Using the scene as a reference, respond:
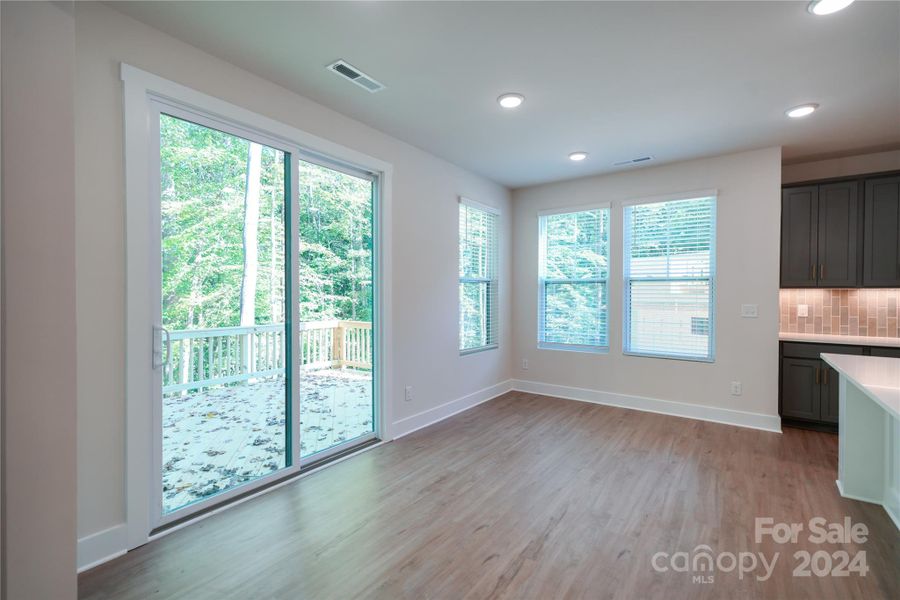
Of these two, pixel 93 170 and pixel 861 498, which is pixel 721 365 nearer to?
pixel 861 498

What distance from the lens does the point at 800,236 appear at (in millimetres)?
4188

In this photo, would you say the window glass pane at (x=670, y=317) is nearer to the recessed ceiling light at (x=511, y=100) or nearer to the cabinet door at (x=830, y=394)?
the cabinet door at (x=830, y=394)

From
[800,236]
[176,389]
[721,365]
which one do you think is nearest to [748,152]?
[800,236]

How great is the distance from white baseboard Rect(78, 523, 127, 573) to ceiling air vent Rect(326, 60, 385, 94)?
2.81 metres

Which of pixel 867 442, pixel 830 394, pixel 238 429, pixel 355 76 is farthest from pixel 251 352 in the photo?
pixel 830 394

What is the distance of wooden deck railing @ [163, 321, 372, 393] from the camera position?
7.87 feet

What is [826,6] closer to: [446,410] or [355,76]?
[355,76]

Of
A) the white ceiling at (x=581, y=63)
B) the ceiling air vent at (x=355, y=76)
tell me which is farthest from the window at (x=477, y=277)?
the ceiling air vent at (x=355, y=76)

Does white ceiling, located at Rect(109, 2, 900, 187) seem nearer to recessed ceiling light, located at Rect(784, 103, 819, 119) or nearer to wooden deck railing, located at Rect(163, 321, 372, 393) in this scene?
recessed ceiling light, located at Rect(784, 103, 819, 119)

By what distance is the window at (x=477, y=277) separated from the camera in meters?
4.75

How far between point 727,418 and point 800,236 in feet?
6.56

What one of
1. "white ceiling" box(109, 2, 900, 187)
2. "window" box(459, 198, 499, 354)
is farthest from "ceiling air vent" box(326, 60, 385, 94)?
"window" box(459, 198, 499, 354)

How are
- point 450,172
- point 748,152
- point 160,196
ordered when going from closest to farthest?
A: point 160,196, point 748,152, point 450,172

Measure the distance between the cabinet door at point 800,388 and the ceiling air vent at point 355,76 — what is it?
4508 millimetres
